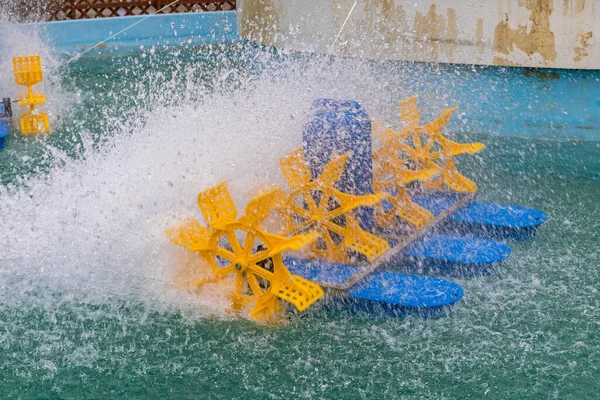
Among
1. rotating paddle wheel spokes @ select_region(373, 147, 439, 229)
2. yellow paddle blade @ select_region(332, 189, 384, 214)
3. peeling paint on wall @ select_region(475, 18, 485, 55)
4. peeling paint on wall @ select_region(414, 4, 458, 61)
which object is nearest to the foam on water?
yellow paddle blade @ select_region(332, 189, 384, 214)

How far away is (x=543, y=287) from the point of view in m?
6.29

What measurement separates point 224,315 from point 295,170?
4.22ft

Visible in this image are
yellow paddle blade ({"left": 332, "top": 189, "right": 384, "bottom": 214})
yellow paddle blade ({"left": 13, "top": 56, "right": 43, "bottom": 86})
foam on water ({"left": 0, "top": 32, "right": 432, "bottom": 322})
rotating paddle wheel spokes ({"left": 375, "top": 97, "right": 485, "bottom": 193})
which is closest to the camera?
yellow paddle blade ({"left": 332, "top": 189, "right": 384, "bottom": 214})

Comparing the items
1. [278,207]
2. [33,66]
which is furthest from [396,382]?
[33,66]

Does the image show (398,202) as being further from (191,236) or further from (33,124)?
(33,124)

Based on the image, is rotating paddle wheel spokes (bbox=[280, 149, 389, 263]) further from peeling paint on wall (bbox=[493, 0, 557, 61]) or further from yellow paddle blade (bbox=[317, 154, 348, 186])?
peeling paint on wall (bbox=[493, 0, 557, 61])

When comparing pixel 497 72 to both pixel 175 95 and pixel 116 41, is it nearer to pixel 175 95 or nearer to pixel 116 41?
pixel 175 95

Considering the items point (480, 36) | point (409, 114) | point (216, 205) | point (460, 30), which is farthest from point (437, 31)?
point (216, 205)

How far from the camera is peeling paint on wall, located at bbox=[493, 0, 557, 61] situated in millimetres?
10414

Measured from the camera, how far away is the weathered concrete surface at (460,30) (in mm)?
10312

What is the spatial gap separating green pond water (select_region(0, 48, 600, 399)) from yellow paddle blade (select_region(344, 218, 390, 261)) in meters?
0.51

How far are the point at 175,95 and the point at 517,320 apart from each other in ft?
27.9

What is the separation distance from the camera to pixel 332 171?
606cm

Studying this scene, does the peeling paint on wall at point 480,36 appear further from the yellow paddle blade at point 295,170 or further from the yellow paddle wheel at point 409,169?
the yellow paddle blade at point 295,170
